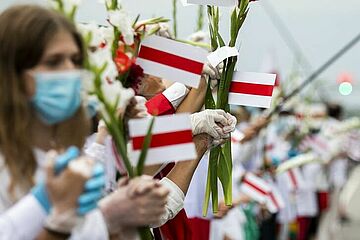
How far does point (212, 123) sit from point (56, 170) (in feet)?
5.10

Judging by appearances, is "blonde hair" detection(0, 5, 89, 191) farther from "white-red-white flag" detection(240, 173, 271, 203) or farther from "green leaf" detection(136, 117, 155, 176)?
"white-red-white flag" detection(240, 173, 271, 203)

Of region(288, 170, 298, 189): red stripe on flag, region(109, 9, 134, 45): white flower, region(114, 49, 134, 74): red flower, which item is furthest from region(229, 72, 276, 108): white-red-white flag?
region(288, 170, 298, 189): red stripe on flag

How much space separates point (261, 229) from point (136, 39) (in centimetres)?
754

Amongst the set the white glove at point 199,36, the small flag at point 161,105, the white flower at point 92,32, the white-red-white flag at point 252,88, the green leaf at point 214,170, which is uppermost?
the white flower at point 92,32

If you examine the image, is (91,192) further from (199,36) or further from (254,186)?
(254,186)

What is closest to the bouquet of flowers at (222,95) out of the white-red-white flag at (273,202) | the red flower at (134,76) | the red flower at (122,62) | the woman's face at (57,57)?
the red flower at (134,76)

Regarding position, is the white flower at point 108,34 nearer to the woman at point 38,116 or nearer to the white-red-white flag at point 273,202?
the woman at point 38,116

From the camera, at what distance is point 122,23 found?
3.61m

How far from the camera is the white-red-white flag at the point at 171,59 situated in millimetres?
3848

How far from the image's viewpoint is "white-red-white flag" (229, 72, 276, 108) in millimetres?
4156

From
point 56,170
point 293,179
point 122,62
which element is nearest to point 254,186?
point 293,179

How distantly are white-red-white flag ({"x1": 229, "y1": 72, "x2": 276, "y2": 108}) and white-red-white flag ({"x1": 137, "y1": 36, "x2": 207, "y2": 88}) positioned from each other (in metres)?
0.27

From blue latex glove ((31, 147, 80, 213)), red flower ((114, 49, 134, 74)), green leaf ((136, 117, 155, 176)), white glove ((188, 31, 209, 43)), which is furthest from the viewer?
white glove ((188, 31, 209, 43))

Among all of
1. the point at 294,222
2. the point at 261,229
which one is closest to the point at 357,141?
the point at 294,222
